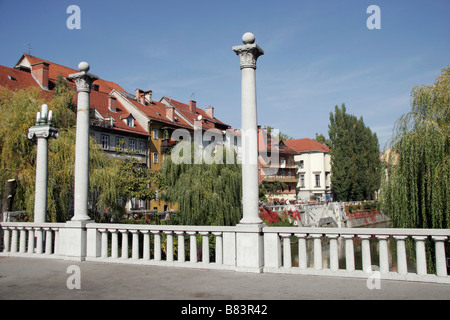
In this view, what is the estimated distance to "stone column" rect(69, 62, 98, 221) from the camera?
32.1 feet

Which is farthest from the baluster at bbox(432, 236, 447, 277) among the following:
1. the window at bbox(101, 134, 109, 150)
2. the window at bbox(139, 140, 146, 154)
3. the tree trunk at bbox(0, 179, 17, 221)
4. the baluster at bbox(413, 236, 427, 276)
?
the window at bbox(139, 140, 146, 154)

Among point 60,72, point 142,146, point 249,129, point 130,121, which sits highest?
point 60,72

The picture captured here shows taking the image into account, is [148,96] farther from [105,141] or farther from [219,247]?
[219,247]

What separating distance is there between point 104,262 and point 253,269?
3731 millimetres

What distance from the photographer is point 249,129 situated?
8.06m

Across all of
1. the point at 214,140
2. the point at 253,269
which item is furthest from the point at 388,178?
the point at 214,140

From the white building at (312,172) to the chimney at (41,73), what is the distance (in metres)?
41.2

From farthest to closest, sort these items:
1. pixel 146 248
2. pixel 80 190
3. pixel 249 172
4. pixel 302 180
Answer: pixel 302 180, pixel 80 190, pixel 146 248, pixel 249 172

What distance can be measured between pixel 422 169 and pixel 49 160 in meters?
15.0

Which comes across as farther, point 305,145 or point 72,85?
point 305,145

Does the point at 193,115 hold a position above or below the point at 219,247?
above

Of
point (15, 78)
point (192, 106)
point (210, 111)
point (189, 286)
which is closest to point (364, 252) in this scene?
point (189, 286)

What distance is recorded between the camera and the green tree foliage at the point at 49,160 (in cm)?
1583

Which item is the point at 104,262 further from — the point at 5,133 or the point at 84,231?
the point at 5,133
